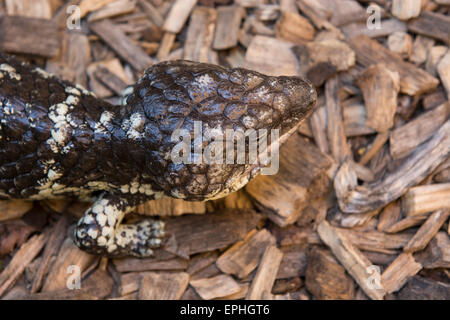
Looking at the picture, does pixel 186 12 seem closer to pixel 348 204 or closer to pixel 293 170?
pixel 293 170

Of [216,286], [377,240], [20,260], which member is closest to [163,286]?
[216,286]

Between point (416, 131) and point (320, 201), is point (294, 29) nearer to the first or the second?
point (416, 131)

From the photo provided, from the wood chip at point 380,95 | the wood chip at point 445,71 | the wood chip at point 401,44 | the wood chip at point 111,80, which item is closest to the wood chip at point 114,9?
the wood chip at point 111,80

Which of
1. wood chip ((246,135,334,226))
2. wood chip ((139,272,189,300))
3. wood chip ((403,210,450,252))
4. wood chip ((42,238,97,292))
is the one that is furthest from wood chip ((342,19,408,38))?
wood chip ((42,238,97,292))

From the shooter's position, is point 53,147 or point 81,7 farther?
point 81,7

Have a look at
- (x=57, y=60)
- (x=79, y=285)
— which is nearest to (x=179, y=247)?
(x=79, y=285)

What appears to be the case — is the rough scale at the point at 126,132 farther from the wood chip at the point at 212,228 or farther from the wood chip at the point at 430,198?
the wood chip at the point at 430,198

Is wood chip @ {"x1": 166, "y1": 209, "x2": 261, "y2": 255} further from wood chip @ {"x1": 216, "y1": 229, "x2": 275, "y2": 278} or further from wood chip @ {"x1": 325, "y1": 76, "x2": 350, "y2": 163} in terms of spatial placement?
wood chip @ {"x1": 325, "y1": 76, "x2": 350, "y2": 163}
